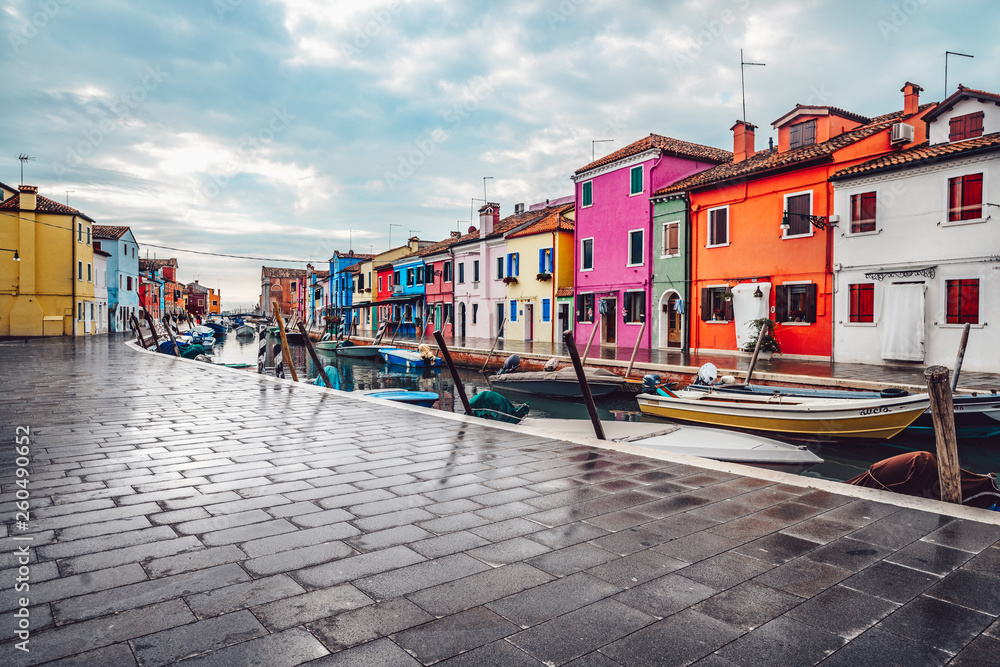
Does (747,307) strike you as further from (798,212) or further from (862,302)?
(862,302)

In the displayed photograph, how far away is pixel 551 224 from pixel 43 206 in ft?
98.7

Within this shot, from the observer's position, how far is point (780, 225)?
19125 millimetres

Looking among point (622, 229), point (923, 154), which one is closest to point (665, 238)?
point (622, 229)

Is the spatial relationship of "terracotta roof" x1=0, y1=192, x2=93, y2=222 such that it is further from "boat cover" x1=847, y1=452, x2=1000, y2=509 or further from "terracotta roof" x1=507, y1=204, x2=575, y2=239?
"boat cover" x1=847, y1=452, x2=1000, y2=509

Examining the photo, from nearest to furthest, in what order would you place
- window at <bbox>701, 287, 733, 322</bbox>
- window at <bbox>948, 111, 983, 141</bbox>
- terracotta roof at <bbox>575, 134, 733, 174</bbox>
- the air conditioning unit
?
window at <bbox>948, 111, 983, 141</bbox>
the air conditioning unit
window at <bbox>701, 287, 733, 322</bbox>
terracotta roof at <bbox>575, 134, 733, 174</bbox>

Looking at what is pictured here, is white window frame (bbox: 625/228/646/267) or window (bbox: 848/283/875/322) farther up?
white window frame (bbox: 625/228/646/267)

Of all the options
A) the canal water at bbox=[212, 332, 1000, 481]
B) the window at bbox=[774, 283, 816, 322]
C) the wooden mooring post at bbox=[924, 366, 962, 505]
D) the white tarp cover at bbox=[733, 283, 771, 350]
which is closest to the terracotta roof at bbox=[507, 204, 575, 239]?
the canal water at bbox=[212, 332, 1000, 481]

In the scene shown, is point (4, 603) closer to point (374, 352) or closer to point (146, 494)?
point (146, 494)

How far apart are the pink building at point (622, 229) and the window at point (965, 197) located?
10.7 m

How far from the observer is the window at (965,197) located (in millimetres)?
14562

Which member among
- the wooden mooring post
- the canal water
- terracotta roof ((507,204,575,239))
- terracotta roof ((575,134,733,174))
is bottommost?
the canal water

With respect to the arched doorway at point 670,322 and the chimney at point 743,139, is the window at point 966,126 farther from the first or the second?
the arched doorway at point 670,322

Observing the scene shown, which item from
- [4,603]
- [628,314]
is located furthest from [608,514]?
[628,314]

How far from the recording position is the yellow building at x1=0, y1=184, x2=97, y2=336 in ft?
110
